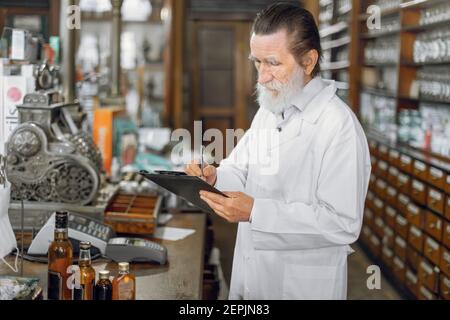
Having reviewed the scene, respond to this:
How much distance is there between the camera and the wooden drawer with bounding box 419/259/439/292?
4.41m

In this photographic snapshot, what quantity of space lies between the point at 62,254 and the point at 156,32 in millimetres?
7849

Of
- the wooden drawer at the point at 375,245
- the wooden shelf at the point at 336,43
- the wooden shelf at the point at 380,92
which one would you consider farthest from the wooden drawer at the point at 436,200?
the wooden shelf at the point at 336,43

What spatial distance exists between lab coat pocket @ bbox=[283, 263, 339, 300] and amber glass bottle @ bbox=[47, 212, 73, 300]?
0.64m

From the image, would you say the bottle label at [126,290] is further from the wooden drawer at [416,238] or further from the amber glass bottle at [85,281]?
the wooden drawer at [416,238]

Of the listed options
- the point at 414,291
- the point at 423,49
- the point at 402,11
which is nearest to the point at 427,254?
the point at 414,291

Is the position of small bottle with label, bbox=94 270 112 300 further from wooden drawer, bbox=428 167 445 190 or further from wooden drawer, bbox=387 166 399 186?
wooden drawer, bbox=387 166 399 186

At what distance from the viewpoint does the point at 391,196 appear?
18.1 feet

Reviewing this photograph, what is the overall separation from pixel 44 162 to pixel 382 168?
3.79m

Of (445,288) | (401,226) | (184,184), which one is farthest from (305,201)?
(401,226)

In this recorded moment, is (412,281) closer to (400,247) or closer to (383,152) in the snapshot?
(400,247)

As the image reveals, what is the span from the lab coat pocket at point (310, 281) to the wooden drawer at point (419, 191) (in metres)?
2.80

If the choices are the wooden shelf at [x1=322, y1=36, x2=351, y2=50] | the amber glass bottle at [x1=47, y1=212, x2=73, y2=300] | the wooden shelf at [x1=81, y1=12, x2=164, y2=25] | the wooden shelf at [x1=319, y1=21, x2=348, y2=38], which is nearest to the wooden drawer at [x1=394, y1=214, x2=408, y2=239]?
the wooden shelf at [x1=322, y1=36, x2=351, y2=50]

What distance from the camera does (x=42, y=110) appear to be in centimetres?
262

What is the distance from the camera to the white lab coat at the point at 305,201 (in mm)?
1912
